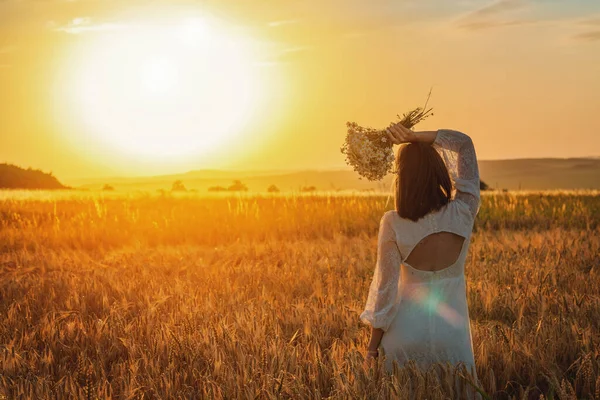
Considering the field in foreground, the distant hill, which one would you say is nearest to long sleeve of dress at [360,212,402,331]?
the field in foreground

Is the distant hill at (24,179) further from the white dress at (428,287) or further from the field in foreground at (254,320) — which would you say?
the white dress at (428,287)

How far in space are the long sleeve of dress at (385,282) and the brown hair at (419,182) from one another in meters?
0.13

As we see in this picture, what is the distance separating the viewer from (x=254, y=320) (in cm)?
602

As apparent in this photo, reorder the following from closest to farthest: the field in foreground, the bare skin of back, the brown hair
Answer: the brown hair → the bare skin of back → the field in foreground

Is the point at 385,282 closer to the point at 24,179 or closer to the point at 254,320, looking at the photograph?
the point at 254,320

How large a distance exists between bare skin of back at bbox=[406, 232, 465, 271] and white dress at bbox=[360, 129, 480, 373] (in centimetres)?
3

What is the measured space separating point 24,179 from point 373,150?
56849mm

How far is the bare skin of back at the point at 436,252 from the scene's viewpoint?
11.9ft

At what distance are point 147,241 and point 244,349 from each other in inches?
409

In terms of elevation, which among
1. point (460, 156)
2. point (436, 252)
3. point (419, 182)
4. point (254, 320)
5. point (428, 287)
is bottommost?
point (254, 320)

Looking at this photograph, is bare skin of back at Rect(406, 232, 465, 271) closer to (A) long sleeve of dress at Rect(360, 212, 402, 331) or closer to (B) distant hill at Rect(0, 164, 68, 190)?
(A) long sleeve of dress at Rect(360, 212, 402, 331)

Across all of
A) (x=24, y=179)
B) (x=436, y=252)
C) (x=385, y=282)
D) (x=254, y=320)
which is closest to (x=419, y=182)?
(x=436, y=252)

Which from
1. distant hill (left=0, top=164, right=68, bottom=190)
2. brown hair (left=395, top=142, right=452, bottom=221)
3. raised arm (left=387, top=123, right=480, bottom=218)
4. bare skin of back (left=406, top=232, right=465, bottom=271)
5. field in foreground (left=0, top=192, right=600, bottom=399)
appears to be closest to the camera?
brown hair (left=395, top=142, right=452, bottom=221)

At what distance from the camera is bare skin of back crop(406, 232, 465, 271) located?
3641 mm
